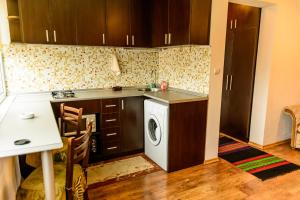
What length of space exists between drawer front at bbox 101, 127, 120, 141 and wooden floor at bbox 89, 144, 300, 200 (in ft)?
2.34

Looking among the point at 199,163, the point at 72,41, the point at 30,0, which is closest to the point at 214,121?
the point at 199,163

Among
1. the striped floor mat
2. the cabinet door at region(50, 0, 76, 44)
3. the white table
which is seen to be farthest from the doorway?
the white table

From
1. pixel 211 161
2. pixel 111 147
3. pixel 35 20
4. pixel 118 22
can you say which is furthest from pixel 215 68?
pixel 35 20

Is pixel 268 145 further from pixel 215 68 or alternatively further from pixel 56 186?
pixel 56 186

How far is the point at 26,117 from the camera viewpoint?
193cm

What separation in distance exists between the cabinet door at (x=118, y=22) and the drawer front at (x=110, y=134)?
1.23 m

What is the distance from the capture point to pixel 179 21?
2.75 meters

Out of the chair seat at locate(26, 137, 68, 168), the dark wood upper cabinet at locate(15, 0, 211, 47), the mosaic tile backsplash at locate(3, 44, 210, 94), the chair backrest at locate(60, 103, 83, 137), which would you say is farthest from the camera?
the mosaic tile backsplash at locate(3, 44, 210, 94)

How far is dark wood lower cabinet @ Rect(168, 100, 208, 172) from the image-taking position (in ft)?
8.77

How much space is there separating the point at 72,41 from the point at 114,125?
4.17ft

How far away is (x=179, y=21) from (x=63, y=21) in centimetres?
151

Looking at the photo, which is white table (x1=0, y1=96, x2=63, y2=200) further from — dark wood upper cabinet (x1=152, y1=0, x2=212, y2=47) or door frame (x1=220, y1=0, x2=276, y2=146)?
door frame (x1=220, y1=0, x2=276, y2=146)

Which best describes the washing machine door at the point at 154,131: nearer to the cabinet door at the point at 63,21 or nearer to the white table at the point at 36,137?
the white table at the point at 36,137

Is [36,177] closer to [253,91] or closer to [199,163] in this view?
[199,163]
